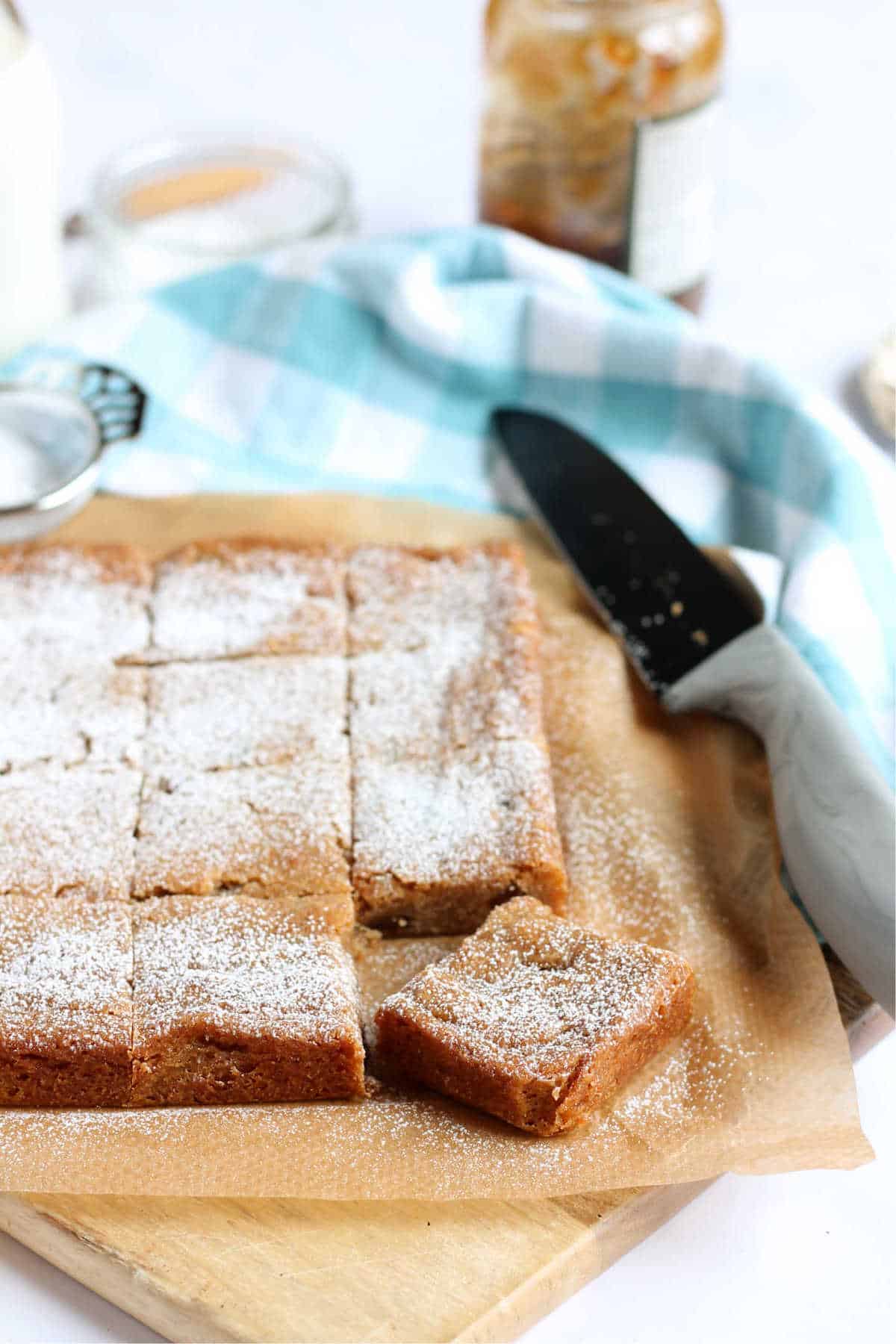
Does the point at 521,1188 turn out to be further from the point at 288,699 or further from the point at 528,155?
the point at 528,155

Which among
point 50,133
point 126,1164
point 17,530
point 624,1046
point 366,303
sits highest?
point 50,133

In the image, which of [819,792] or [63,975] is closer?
[63,975]

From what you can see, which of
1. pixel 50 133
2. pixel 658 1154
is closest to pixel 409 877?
pixel 658 1154

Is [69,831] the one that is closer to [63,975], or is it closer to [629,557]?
[63,975]

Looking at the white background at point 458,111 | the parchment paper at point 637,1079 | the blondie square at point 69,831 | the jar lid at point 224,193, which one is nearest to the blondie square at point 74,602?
the blondie square at point 69,831

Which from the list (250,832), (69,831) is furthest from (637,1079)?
(69,831)

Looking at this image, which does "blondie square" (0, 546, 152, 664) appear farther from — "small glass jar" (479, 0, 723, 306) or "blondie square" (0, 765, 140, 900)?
"small glass jar" (479, 0, 723, 306)
